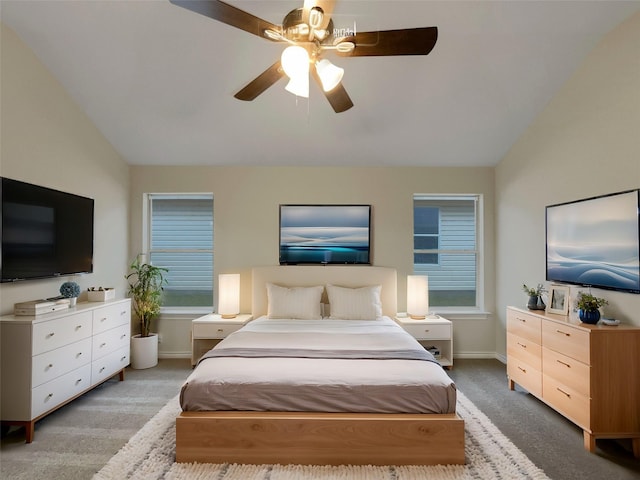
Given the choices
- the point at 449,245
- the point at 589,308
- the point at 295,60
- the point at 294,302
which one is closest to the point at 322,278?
the point at 294,302

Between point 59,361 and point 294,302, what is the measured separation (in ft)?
7.02

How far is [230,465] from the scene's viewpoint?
88.2 inches

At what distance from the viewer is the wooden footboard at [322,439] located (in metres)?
2.23

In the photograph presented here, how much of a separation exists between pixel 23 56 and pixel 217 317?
2.95 m

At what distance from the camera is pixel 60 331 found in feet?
9.43

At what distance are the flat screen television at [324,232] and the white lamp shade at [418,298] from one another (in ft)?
2.06

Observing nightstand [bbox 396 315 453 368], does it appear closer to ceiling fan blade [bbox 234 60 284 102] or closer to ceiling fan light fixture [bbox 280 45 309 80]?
ceiling fan blade [bbox 234 60 284 102]

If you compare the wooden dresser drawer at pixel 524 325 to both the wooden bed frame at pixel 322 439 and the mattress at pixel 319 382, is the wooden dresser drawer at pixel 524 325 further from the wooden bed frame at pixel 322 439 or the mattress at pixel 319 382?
the wooden bed frame at pixel 322 439

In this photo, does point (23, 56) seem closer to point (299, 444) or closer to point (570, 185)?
point (299, 444)

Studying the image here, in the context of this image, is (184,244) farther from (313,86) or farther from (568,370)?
(568,370)

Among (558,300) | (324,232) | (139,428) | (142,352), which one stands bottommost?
(139,428)

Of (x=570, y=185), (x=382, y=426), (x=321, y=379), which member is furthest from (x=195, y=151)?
(x=570, y=185)

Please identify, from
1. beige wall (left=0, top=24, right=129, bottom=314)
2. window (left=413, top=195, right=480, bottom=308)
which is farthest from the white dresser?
window (left=413, top=195, right=480, bottom=308)

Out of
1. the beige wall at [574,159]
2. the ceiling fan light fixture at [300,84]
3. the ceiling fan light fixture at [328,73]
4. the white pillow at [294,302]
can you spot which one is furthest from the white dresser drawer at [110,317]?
the beige wall at [574,159]
